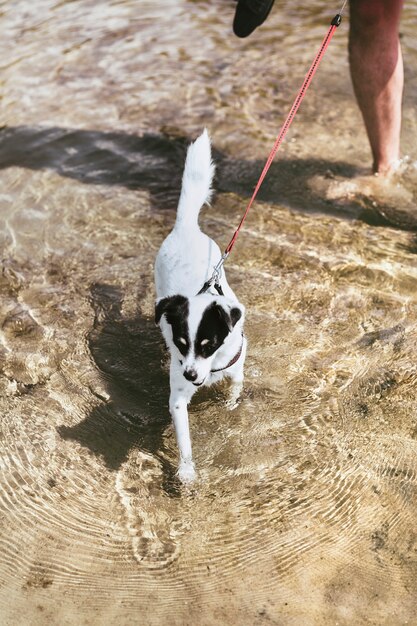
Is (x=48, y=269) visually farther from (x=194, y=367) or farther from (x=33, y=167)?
(x=194, y=367)

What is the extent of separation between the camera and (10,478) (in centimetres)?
343

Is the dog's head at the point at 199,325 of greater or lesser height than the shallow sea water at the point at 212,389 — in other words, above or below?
above

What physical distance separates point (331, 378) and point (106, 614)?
5.52 feet

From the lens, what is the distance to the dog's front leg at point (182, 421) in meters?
3.36

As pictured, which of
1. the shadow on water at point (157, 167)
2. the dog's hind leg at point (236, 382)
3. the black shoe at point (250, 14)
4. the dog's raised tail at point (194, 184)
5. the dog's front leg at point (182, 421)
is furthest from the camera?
the shadow on water at point (157, 167)

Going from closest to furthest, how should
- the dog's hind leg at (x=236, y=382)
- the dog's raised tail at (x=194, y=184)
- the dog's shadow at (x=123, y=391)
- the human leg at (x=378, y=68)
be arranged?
the dog's shadow at (x=123, y=391) → the dog's hind leg at (x=236, y=382) → the dog's raised tail at (x=194, y=184) → the human leg at (x=378, y=68)

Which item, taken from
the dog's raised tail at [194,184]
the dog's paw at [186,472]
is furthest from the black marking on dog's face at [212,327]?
the dog's raised tail at [194,184]

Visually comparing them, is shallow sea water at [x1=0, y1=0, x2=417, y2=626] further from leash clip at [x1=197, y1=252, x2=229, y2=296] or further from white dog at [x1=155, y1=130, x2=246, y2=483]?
leash clip at [x1=197, y1=252, x2=229, y2=296]

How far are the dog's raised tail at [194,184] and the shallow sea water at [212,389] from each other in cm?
66

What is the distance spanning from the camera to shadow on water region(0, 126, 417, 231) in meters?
5.12

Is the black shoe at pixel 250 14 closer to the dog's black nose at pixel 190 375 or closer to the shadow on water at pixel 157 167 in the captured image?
the shadow on water at pixel 157 167

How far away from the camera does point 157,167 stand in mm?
5625

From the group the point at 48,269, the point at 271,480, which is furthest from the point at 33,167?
the point at 271,480


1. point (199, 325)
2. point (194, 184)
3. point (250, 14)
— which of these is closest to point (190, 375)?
point (199, 325)
